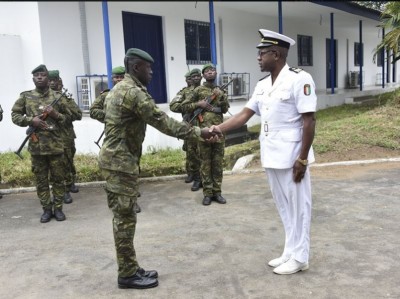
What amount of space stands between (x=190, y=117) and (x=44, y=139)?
1.92 meters

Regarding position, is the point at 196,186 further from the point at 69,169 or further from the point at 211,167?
the point at 69,169

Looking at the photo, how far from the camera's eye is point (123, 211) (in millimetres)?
3133

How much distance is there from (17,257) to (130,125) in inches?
73.7

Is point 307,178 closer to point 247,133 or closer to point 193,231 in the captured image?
point 193,231

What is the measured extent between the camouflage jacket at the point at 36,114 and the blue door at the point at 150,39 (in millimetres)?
5458

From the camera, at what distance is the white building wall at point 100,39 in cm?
844

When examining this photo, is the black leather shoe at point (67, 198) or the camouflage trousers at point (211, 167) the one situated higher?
the camouflage trousers at point (211, 167)

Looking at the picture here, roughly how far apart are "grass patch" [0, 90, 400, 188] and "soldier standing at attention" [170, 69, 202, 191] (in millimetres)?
592

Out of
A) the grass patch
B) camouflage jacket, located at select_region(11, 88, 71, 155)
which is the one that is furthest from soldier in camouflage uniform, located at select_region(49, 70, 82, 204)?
camouflage jacket, located at select_region(11, 88, 71, 155)

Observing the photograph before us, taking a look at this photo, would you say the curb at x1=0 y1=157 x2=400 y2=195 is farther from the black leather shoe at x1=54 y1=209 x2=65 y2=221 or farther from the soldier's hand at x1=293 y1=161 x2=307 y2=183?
the soldier's hand at x1=293 y1=161 x2=307 y2=183

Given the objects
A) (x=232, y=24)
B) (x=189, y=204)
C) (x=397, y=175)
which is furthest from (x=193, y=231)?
(x=232, y=24)

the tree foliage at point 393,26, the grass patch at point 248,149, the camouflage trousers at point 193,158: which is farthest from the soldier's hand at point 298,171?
the tree foliage at point 393,26

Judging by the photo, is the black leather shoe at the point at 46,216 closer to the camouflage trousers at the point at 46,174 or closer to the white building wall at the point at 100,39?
the camouflage trousers at the point at 46,174

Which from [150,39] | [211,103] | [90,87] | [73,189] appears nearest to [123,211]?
[211,103]
